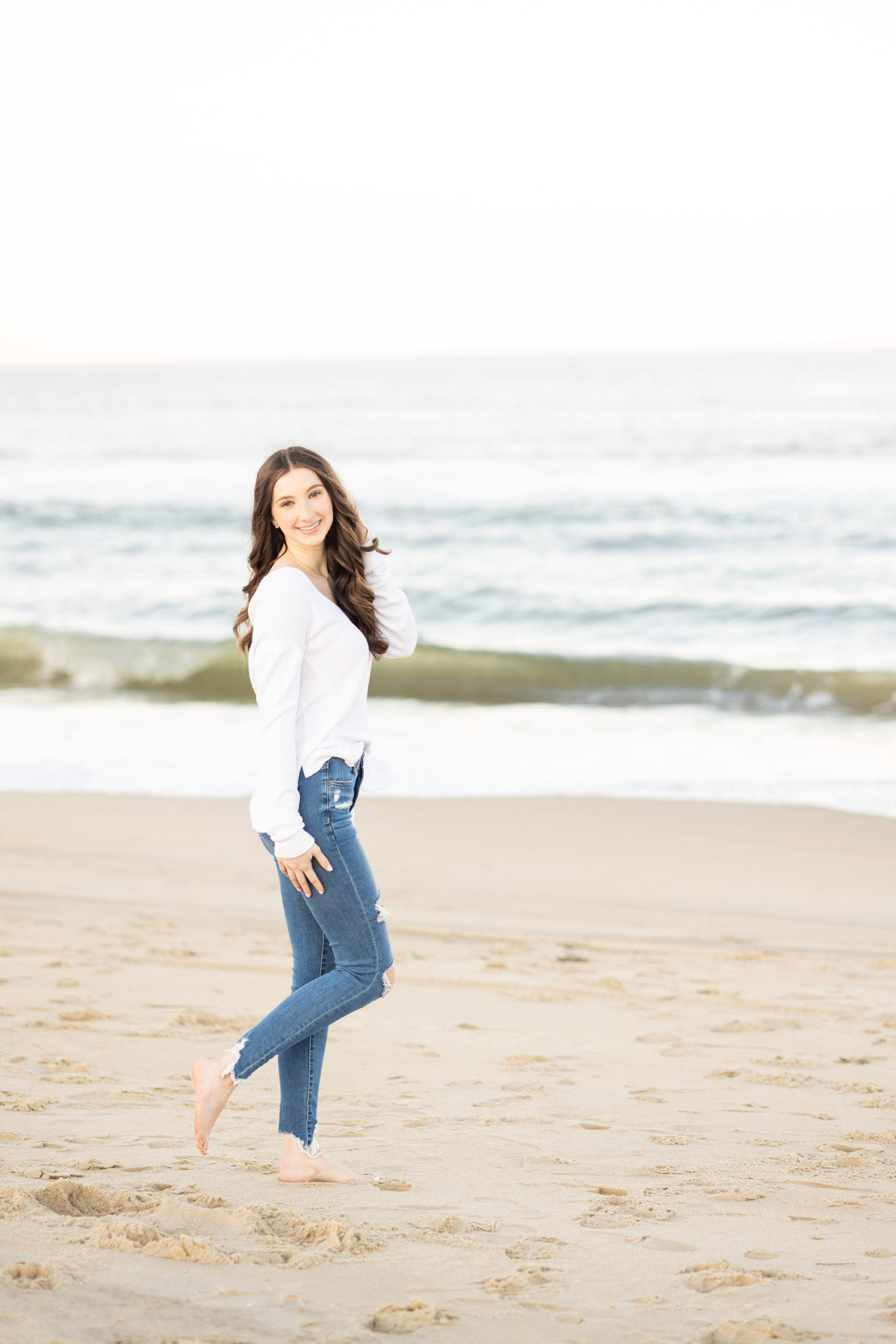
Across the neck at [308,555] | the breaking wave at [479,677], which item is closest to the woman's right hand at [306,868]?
the neck at [308,555]

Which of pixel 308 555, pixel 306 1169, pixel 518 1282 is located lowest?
pixel 306 1169

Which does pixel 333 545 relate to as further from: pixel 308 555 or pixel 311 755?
pixel 311 755

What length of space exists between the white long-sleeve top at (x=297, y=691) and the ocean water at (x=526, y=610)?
3.66 meters

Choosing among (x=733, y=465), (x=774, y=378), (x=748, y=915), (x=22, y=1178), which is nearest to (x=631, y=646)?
(x=748, y=915)

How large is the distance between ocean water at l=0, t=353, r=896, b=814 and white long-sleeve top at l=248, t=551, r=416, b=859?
12.0 feet

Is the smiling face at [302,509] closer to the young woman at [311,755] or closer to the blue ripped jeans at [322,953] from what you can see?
the young woman at [311,755]

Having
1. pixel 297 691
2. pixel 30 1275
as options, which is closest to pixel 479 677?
pixel 297 691

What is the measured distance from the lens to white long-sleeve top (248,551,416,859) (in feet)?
8.86

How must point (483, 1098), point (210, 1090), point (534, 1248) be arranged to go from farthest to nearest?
point (483, 1098)
point (210, 1090)
point (534, 1248)

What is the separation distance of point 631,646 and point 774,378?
6422 centimetres

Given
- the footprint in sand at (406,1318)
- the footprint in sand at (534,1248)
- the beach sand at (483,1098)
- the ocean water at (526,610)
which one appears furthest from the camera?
the ocean water at (526,610)

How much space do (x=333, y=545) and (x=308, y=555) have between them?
0.07 m

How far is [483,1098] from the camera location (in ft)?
12.1

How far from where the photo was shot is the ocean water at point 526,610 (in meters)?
9.66
